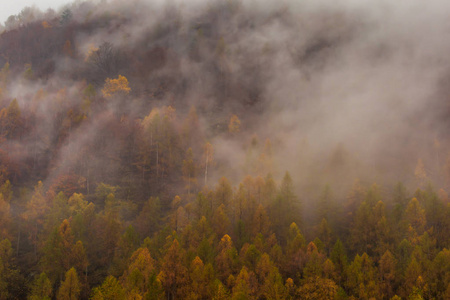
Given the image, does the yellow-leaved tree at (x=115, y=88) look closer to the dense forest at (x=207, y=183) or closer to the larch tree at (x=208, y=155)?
the dense forest at (x=207, y=183)

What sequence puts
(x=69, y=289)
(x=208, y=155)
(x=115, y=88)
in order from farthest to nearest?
1. (x=115, y=88)
2. (x=208, y=155)
3. (x=69, y=289)

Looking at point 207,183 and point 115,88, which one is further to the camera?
point 115,88

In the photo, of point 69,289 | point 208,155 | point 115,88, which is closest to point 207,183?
point 208,155

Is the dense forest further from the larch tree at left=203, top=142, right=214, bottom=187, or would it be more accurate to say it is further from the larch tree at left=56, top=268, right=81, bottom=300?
the larch tree at left=203, top=142, right=214, bottom=187

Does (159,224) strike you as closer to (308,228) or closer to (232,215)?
(232,215)

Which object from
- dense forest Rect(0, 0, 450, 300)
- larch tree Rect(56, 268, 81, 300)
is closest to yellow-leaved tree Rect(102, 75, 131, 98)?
dense forest Rect(0, 0, 450, 300)

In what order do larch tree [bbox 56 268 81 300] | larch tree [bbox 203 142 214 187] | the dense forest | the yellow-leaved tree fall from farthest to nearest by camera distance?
the yellow-leaved tree
larch tree [bbox 203 142 214 187]
the dense forest
larch tree [bbox 56 268 81 300]

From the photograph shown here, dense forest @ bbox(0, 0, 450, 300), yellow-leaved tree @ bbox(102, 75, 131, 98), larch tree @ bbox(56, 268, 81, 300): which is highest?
yellow-leaved tree @ bbox(102, 75, 131, 98)

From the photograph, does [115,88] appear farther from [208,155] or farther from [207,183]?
[207,183]

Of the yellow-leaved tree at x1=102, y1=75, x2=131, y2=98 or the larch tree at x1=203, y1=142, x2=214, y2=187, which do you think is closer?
the larch tree at x1=203, y1=142, x2=214, y2=187

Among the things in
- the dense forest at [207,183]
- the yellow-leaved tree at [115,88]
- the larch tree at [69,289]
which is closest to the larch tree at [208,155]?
the dense forest at [207,183]
